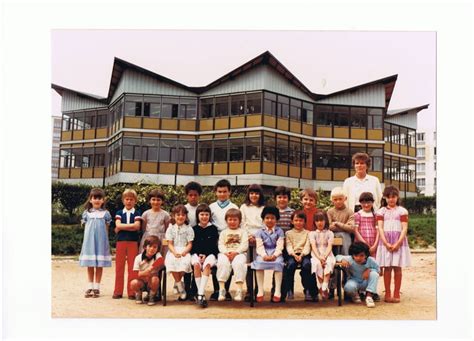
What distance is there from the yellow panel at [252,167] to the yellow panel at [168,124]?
1.07 metres

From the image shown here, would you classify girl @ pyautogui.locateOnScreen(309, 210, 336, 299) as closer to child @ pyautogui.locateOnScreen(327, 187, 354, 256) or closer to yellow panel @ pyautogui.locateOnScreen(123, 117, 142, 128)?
child @ pyautogui.locateOnScreen(327, 187, 354, 256)

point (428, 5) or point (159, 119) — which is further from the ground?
point (428, 5)

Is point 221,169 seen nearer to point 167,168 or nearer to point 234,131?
point 234,131

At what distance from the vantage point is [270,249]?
18.6 ft

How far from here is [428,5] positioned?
6363 millimetres

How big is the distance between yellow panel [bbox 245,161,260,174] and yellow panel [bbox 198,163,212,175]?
0.48 m

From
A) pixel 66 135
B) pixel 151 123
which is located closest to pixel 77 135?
pixel 66 135

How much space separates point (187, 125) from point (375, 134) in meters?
2.46

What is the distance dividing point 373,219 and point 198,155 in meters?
2.43

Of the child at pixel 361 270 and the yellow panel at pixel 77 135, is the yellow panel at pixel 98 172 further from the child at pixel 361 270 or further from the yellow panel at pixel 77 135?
the child at pixel 361 270

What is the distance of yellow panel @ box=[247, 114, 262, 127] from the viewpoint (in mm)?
7236

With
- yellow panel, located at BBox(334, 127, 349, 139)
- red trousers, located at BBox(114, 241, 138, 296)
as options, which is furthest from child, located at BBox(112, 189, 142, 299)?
yellow panel, located at BBox(334, 127, 349, 139)
